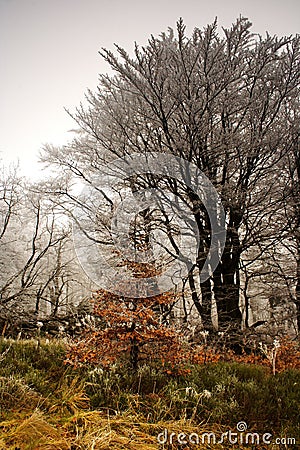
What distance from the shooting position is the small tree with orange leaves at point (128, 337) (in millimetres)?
4105

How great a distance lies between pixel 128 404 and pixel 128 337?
0.86 m

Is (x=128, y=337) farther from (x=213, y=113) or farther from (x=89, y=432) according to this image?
(x=213, y=113)

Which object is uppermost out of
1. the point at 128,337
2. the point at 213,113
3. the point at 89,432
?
the point at 213,113

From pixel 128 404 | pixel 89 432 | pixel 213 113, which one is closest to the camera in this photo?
pixel 89 432

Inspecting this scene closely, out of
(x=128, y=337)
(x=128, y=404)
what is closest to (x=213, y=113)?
(x=128, y=337)

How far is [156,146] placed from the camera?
702 centimetres

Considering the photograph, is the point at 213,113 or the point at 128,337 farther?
the point at 213,113

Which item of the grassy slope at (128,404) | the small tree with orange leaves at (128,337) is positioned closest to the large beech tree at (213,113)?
the small tree with orange leaves at (128,337)

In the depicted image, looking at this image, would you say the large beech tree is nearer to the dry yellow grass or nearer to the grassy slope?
the grassy slope

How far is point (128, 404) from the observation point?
354 centimetres

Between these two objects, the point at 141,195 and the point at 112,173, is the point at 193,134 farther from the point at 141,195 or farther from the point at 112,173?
the point at 112,173

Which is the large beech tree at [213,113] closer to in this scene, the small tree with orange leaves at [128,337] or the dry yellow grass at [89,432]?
the small tree with orange leaves at [128,337]

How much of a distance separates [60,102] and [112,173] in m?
→ 2.43

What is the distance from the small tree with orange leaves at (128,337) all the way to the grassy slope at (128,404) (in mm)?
210
